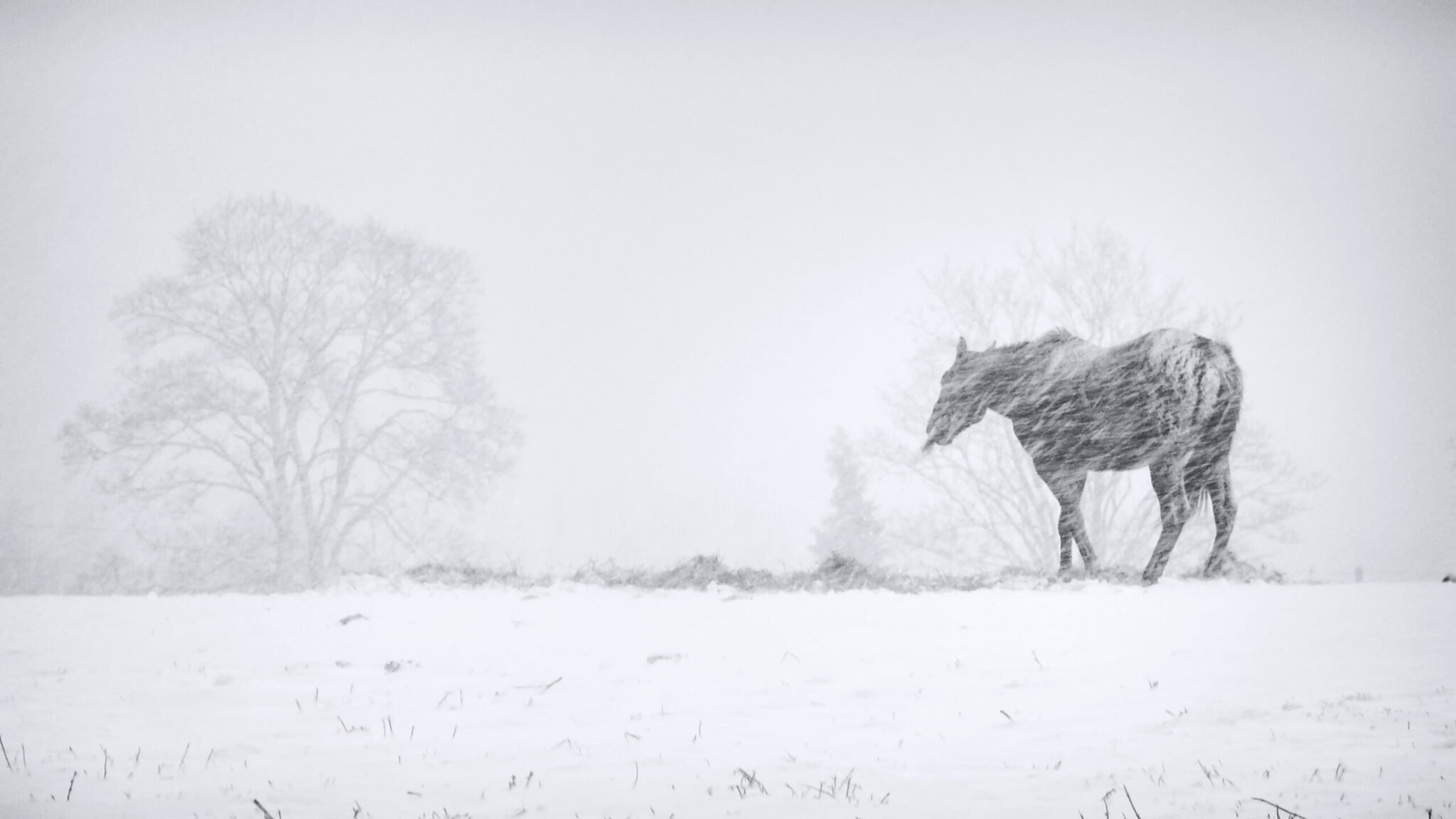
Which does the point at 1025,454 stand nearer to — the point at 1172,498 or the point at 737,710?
the point at 1172,498

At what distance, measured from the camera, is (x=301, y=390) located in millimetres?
16641

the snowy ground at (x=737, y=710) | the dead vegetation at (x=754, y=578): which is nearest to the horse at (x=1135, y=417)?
the dead vegetation at (x=754, y=578)

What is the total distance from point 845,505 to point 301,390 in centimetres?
1176

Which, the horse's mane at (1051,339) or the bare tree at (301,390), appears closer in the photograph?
the horse's mane at (1051,339)

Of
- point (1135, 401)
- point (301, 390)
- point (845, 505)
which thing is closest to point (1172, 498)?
point (1135, 401)

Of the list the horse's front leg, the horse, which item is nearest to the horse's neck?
the horse

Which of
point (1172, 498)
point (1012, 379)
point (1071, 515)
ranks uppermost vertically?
point (1012, 379)

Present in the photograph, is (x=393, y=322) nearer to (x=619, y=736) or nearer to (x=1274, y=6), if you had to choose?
(x=619, y=736)

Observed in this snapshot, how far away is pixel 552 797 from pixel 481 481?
48.6 feet

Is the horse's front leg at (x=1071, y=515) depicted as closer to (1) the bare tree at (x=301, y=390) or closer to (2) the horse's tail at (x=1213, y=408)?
(2) the horse's tail at (x=1213, y=408)

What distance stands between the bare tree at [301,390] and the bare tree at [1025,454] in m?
8.11

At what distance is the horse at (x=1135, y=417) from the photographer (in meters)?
8.88

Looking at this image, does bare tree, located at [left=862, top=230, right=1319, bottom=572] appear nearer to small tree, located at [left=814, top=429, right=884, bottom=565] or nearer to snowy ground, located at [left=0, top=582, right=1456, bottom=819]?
small tree, located at [left=814, top=429, right=884, bottom=565]

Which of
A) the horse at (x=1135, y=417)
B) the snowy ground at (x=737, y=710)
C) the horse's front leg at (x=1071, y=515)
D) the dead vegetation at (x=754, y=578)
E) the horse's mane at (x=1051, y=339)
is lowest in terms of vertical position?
the snowy ground at (x=737, y=710)
